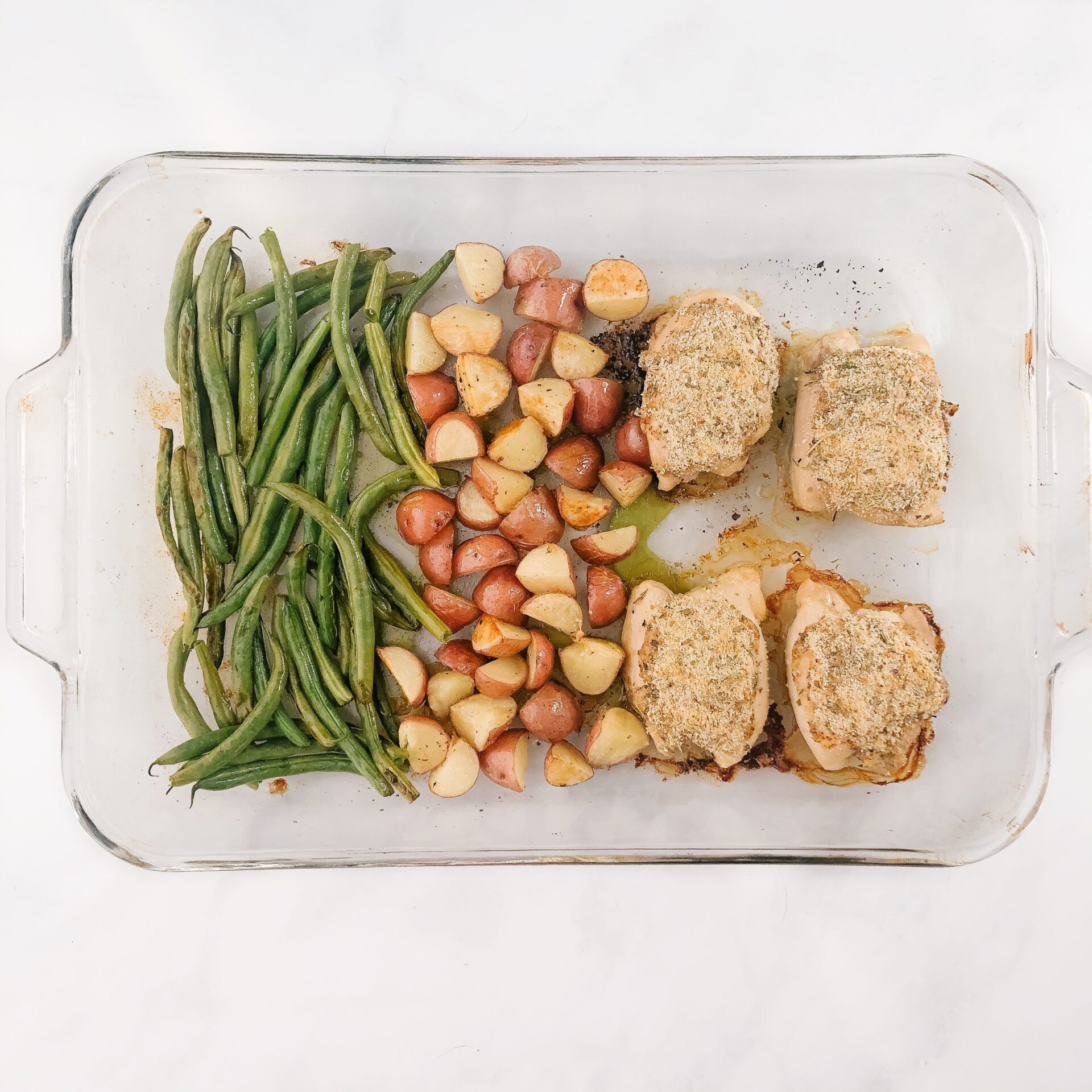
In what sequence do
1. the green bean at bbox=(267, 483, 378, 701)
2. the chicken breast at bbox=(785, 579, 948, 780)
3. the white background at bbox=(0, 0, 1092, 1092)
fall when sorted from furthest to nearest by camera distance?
the white background at bbox=(0, 0, 1092, 1092), the green bean at bbox=(267, 483, 378, 701), the chicken breast at bbox=(785, 579, 948, 780)

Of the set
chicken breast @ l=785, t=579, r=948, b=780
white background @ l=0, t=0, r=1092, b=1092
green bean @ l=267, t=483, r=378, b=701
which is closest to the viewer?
chicken breast @ l=785, t=579, r=948, b=780

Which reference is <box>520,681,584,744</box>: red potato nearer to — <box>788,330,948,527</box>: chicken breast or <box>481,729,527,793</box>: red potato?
<box>481,729,527,793</box>: red potato

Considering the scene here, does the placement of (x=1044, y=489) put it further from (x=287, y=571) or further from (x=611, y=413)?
(x=287, y=571)

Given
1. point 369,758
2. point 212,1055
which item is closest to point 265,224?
point 369,758

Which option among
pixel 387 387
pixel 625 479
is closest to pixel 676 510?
pixel 625 479

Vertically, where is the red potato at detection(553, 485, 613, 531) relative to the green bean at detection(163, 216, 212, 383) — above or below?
below

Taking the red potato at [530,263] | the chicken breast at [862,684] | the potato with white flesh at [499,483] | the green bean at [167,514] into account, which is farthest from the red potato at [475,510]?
the chicken breast at [862,684]

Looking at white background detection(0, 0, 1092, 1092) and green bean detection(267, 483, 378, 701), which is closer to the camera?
green bean detection(267, 483, 378, 701)

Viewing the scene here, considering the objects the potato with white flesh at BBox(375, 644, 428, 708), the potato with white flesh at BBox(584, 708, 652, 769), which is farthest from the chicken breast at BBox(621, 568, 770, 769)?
the potato with white flesh at BBox(375, 644, 428, 708)

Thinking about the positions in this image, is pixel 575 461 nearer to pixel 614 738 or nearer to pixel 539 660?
pixel 539 660
